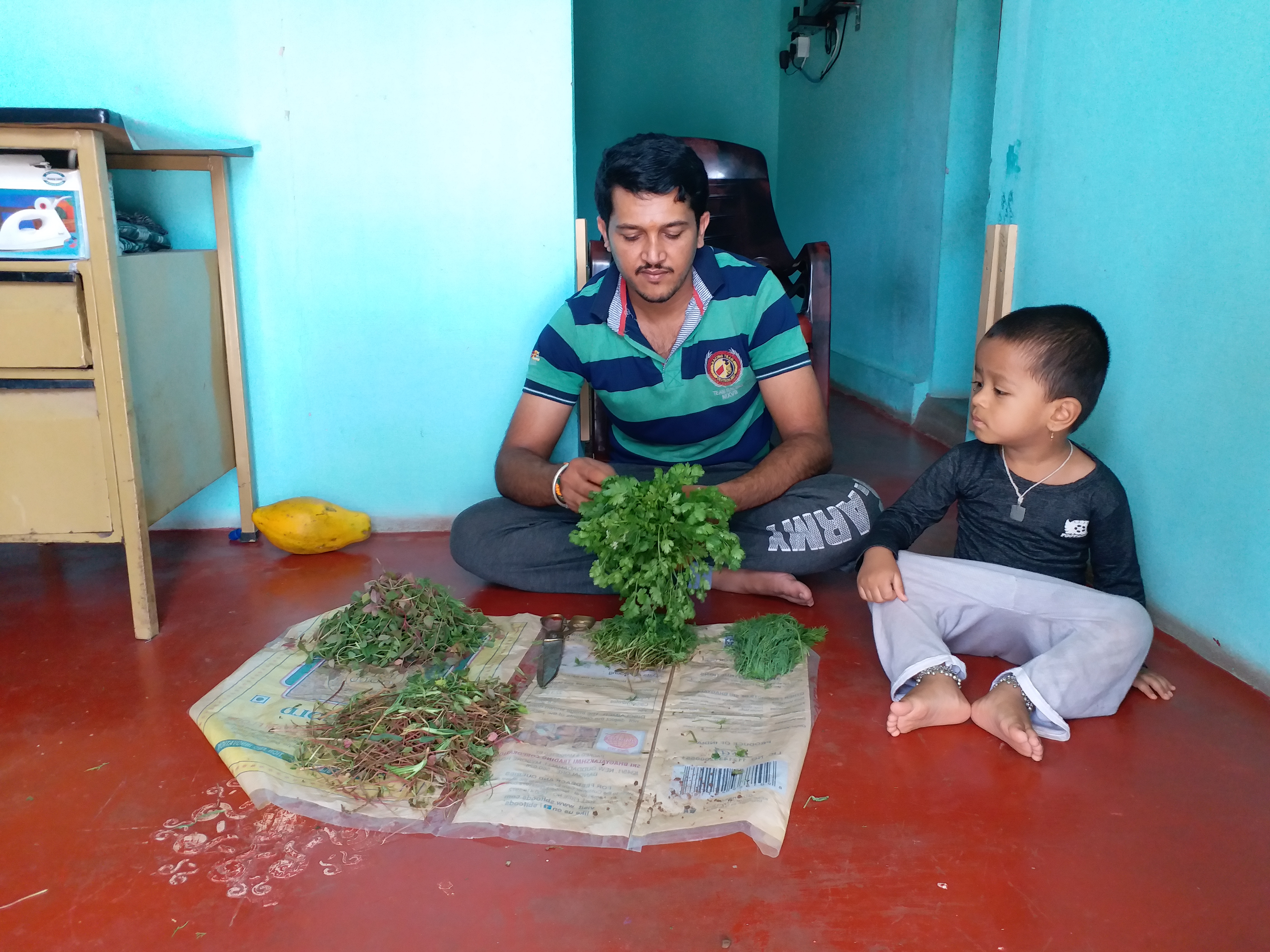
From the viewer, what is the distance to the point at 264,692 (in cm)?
198

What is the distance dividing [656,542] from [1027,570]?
0.87 metres

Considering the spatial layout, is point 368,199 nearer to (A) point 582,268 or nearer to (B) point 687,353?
(A) point 582,268

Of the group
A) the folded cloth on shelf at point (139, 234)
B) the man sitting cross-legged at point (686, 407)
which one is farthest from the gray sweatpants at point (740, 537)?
the folded cloth on shelf at point (139, 234)

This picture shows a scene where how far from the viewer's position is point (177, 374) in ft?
8.41

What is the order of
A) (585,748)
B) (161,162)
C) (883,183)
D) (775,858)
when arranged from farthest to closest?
(883,183)
(161,162)
(585,748)
(775,858)

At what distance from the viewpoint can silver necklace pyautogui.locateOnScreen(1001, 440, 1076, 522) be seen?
84.0 inches

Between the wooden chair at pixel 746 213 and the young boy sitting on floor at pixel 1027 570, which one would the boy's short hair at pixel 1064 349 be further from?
the wooden chair at pixel 746 213

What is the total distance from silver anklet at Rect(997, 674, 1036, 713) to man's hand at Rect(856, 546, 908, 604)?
0.28 metres

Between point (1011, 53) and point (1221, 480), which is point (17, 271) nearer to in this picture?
point (1221, 480)

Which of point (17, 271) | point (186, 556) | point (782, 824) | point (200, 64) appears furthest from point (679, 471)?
point (200, 64)

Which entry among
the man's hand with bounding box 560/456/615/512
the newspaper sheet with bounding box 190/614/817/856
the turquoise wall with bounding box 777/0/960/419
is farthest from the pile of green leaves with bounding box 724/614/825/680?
the turquoise wall with bounding box 777/0/960/419

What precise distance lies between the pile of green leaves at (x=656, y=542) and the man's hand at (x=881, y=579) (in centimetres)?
32

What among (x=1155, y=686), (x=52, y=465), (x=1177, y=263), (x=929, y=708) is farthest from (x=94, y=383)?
Result: (x=1177, y=263)

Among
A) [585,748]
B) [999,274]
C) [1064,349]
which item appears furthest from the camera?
[999,274]
